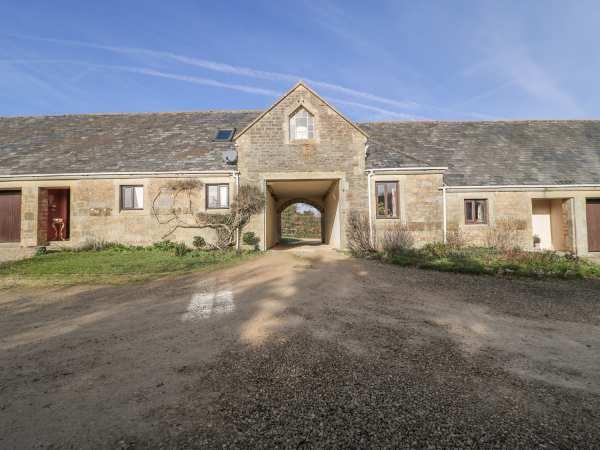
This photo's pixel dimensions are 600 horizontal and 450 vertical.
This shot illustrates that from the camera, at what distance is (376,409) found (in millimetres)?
2592

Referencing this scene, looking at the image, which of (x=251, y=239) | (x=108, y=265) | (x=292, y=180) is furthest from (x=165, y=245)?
(x=292, y=180)

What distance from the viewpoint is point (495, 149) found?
1678 cm

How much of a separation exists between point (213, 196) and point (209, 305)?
8966 millimetres

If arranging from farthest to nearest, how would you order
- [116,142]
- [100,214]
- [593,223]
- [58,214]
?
[116,142] < [58,214] < [593,223] < [100,214]

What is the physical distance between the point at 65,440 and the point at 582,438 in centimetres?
380

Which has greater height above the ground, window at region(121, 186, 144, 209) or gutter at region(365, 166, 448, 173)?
gutter at region(365, 166, 448, 173)

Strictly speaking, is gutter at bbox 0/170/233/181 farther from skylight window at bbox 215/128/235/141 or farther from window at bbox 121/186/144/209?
skylight window at bbox 215/128/235/141

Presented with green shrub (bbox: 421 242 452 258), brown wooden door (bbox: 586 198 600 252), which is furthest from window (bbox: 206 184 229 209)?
brown wooden door (bbox: 586 198 600 252)

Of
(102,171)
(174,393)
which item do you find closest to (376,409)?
(174,393)

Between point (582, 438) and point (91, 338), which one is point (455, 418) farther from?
point (91, 338)

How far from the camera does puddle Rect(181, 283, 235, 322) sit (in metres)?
5.20

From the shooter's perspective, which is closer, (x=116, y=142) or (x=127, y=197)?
(x=127, y=197)

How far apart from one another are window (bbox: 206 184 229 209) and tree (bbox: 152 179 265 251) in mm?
403

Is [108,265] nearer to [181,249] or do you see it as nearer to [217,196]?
[181,249]
